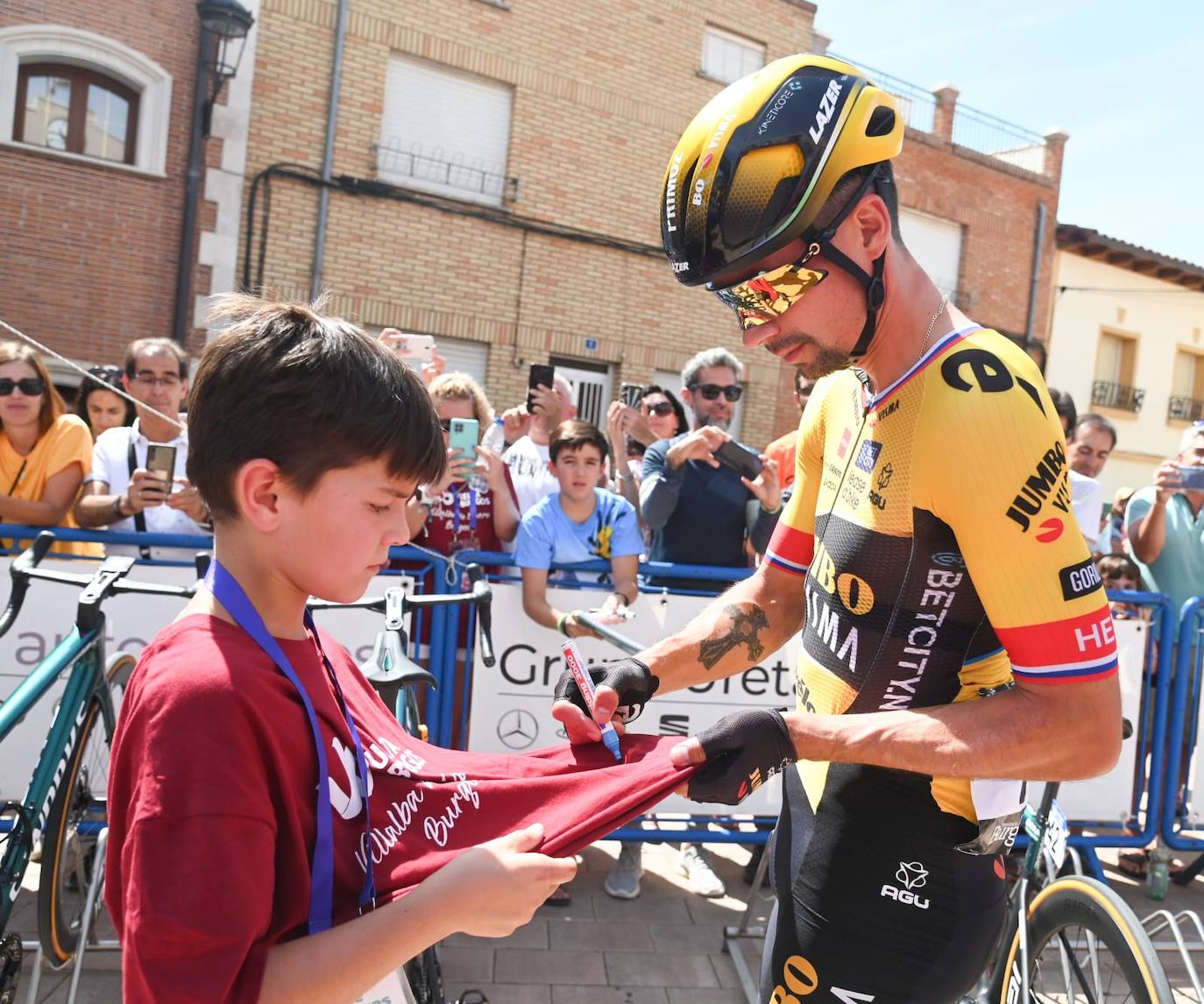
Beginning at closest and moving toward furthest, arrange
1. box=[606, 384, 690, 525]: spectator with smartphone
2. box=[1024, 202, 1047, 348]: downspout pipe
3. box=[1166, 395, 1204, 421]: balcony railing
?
1. box=[606, 384, 690, 525]: spectator with smartphone
2. box=[1024, 202, 1047, 348]: downspout pipe
3. box=[1166, 395, 1204, 421]: balcony railing

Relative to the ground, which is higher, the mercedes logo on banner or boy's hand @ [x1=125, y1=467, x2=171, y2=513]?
boy's hand @ [x1=125, y1=467, x2=171, y2=513]

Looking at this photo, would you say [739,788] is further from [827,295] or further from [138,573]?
[138,573]

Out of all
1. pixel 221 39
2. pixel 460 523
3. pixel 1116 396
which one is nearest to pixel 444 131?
pixel 221 39

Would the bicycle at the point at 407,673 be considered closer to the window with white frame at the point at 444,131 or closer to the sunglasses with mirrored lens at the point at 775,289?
the sunglasses with mirrored lens at the point at 775,289

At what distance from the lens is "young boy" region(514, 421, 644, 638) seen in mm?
4234

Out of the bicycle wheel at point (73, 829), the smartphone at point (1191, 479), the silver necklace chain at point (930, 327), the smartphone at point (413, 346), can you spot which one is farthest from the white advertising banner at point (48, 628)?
the smartphone at point (1191, 479)

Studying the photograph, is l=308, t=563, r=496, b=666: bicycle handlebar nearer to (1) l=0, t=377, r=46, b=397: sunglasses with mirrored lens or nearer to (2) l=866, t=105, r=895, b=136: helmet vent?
(2) l=866, t=105, r=895, b=136: helmet vent

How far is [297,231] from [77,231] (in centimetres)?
267

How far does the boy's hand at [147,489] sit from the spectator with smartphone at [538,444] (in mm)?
1933

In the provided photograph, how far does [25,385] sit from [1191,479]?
6.06 meters

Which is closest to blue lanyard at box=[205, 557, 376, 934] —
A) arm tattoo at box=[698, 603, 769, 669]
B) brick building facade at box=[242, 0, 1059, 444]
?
arm tattoo at box=[698, 603, 769, 669]

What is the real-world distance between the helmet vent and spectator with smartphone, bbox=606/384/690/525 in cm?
386

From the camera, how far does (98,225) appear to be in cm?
1137

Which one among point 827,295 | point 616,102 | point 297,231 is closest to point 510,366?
point 297,231
